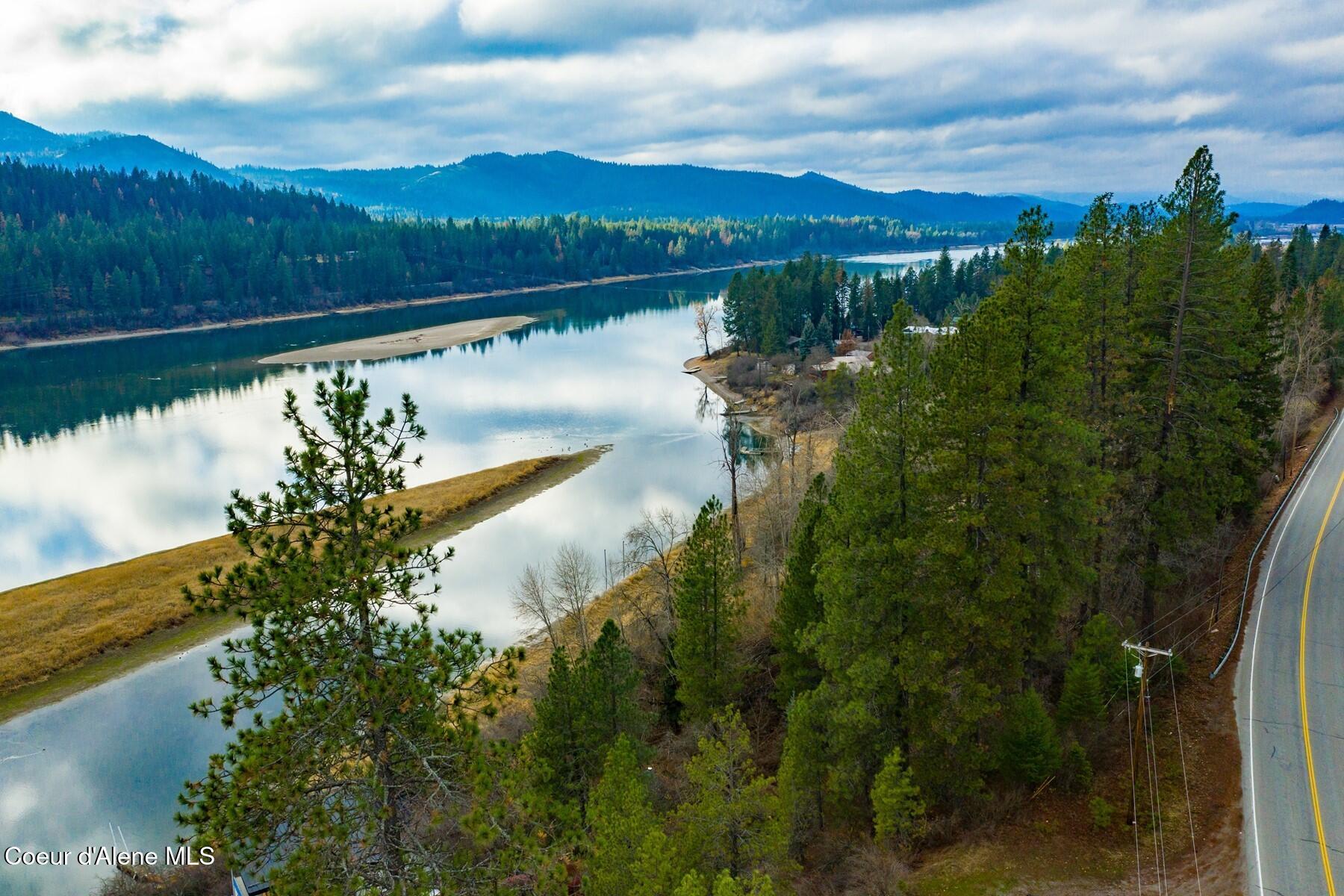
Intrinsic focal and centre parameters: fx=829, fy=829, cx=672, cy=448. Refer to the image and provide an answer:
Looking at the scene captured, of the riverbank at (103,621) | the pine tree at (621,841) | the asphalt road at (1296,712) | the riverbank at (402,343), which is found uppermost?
the riverbank at (402,343)

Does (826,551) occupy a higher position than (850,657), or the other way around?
(826,551)

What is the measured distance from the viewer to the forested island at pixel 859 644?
9086 millimetres

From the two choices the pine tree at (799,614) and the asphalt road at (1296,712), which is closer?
the asphalt road at (1296,712)

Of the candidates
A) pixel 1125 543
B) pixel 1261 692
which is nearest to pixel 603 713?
pixel 1125 543

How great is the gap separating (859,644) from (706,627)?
21.7 ft

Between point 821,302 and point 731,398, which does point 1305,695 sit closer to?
point 731,398

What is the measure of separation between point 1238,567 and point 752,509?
2468 cm

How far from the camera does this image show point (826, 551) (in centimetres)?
1941

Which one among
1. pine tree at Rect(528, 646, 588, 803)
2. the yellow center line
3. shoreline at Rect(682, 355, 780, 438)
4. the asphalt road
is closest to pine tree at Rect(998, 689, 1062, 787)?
the asphalt road

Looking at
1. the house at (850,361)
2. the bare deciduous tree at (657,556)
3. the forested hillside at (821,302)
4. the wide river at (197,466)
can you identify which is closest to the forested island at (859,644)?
the bare deciduous tree at (657,556)

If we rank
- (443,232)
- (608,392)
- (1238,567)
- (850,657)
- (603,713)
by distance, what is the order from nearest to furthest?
1. (850,657)
2. (603,713)
3. (1238,567)
4. (608,392)
5. (443,232)

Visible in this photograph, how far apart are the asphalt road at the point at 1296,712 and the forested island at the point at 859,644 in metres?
1.46

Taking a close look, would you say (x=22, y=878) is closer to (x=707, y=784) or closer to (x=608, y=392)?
(x=707, y=784)

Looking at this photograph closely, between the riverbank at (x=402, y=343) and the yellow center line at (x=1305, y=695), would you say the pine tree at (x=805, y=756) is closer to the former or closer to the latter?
the yellow center line at (x=1305, y=695)
